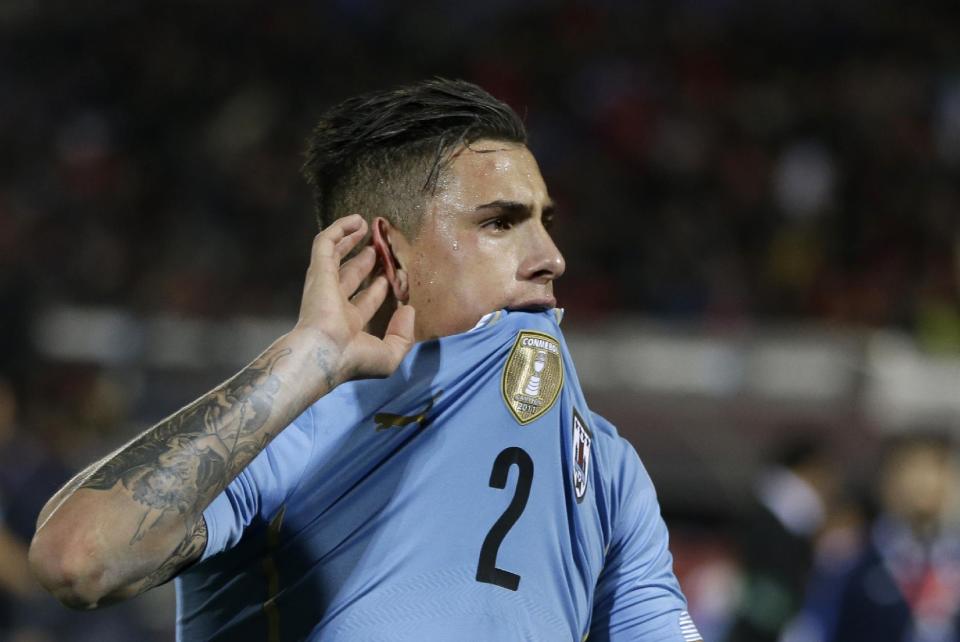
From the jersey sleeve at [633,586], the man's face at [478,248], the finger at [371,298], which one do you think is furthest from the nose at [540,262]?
the jersey sleeve at [633,586]

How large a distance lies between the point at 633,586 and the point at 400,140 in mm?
909

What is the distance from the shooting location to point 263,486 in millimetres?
2076

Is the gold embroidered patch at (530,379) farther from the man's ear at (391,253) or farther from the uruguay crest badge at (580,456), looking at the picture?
the man's ear at (391,253)

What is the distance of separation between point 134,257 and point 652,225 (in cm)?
506

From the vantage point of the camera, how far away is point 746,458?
377 inches

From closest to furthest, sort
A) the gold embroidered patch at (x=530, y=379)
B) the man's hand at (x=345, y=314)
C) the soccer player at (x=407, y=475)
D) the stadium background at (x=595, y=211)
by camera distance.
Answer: the soccer player at (x=407, y=475)
the man's hand at (x=345, y=314)
the gold embroidered patch at (x=530, y=379)
the stadium background at (x=595, y=211)

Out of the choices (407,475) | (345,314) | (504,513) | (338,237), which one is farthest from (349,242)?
(504,513)

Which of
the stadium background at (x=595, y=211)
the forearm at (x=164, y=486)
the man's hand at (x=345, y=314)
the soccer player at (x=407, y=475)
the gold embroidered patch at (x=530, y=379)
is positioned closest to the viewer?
the forearm at (x=164, y=486)

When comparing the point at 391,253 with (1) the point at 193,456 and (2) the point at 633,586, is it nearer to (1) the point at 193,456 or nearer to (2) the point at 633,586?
(1) the point at 193,456

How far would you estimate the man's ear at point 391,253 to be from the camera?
93.4 inches

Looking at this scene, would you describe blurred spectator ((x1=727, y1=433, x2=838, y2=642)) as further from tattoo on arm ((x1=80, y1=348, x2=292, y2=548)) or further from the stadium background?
tattoo on arm ((x1=80, y1=348, x2=292, y2=548))

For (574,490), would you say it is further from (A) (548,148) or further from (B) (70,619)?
(A) (548,148)

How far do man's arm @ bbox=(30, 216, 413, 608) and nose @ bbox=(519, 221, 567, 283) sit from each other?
0.83 feet

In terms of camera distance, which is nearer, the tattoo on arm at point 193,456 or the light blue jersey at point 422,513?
the tattoo on arm at point 193,456
